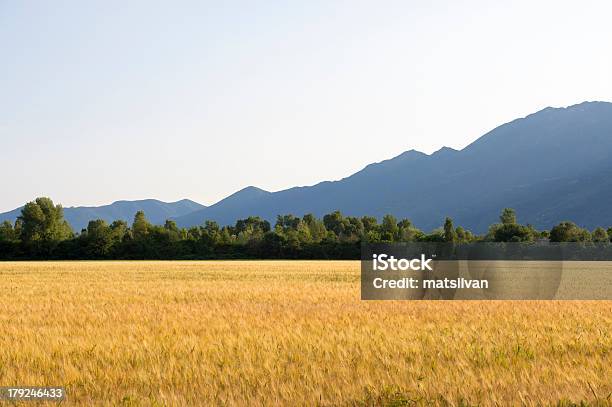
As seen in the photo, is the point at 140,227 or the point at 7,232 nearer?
the point at 7,232

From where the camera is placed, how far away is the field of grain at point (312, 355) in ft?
27.0

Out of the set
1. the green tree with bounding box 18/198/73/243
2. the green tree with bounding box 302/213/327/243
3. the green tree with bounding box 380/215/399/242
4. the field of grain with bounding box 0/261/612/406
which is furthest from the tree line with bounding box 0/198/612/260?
the field of grain with bounding box 0/261/612/406

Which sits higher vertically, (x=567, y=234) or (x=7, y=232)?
(x=7, y=232)

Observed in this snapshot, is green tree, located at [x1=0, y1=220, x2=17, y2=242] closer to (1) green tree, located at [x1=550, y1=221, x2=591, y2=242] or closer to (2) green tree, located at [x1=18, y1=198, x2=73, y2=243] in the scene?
(2) green tree, located at [x1=18, y1=198, x2=73, y2=243]

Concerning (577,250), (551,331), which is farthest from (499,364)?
(577,250)

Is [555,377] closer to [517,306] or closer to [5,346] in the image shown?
[5,346]

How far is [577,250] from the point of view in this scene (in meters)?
84.9

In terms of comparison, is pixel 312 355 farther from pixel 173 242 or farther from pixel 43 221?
pixel 43 221

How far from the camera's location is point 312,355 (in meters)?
11.2

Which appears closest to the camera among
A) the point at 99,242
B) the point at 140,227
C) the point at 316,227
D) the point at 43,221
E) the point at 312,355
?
the point at 312,355

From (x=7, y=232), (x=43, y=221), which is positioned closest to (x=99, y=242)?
(x=43, y=221)

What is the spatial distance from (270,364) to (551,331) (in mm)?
7375

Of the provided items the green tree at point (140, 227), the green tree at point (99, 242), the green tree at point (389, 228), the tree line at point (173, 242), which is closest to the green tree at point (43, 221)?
the tree line at point (173, 242)

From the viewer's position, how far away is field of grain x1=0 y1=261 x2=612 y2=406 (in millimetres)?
8227
